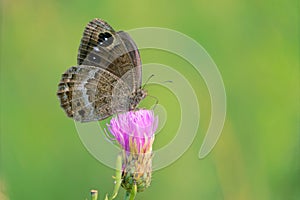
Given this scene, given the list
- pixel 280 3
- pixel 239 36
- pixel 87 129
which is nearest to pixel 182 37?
pixel 239 36

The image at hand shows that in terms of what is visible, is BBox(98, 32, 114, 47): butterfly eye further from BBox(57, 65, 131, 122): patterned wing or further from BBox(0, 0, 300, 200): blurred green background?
BBox(0, 0, 300, 200): blurred green background

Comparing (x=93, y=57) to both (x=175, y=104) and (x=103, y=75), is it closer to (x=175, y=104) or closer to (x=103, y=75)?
(x=103, y=75)

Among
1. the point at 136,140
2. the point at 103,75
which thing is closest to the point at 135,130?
the point at 136,140

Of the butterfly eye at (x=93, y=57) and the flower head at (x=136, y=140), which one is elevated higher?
the butterfly eye at (x=93, y=57)

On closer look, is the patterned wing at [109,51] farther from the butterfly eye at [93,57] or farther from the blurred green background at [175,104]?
the blurred green background at [175,104]

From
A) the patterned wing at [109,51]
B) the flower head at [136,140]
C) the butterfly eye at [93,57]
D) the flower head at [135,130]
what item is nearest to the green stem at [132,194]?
the flower head at [136,140]

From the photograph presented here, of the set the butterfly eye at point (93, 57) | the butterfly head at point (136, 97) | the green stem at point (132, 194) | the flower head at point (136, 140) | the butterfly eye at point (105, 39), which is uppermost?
the butterfly eye at point (105, 39)

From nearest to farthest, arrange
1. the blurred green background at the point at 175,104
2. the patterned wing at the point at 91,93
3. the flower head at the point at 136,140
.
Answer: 1. the flower head at the point at 136,140
2. the patterned wing at the point at 91,93
3. the blurred green background at the point at 175,104

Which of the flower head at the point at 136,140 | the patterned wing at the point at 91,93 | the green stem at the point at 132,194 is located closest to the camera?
the green stem at the point at 132,194
